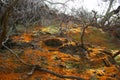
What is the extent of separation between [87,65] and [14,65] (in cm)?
263

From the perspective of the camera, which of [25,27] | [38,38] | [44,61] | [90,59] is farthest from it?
[25,27]

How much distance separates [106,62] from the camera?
32.1ft

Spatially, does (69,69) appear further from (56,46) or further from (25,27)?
(25,27)

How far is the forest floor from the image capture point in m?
8.19

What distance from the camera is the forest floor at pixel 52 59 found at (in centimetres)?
819

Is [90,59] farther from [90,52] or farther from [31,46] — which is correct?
[31,46]

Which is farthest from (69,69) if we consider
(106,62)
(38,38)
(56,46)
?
(38,38)

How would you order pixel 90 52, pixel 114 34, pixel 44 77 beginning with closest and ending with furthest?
pixel 44 77, pixel 90 52, pixel 114 34

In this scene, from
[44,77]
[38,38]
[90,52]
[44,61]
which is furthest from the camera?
[38,38]

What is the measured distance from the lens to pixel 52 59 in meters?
9.59

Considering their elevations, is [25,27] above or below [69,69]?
above

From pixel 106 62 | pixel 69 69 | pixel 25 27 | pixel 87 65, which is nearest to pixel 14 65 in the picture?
pixel 69 69

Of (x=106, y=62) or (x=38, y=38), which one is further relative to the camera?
(x=38, y=38)

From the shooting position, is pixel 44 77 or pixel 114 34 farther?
pixel 114 34
